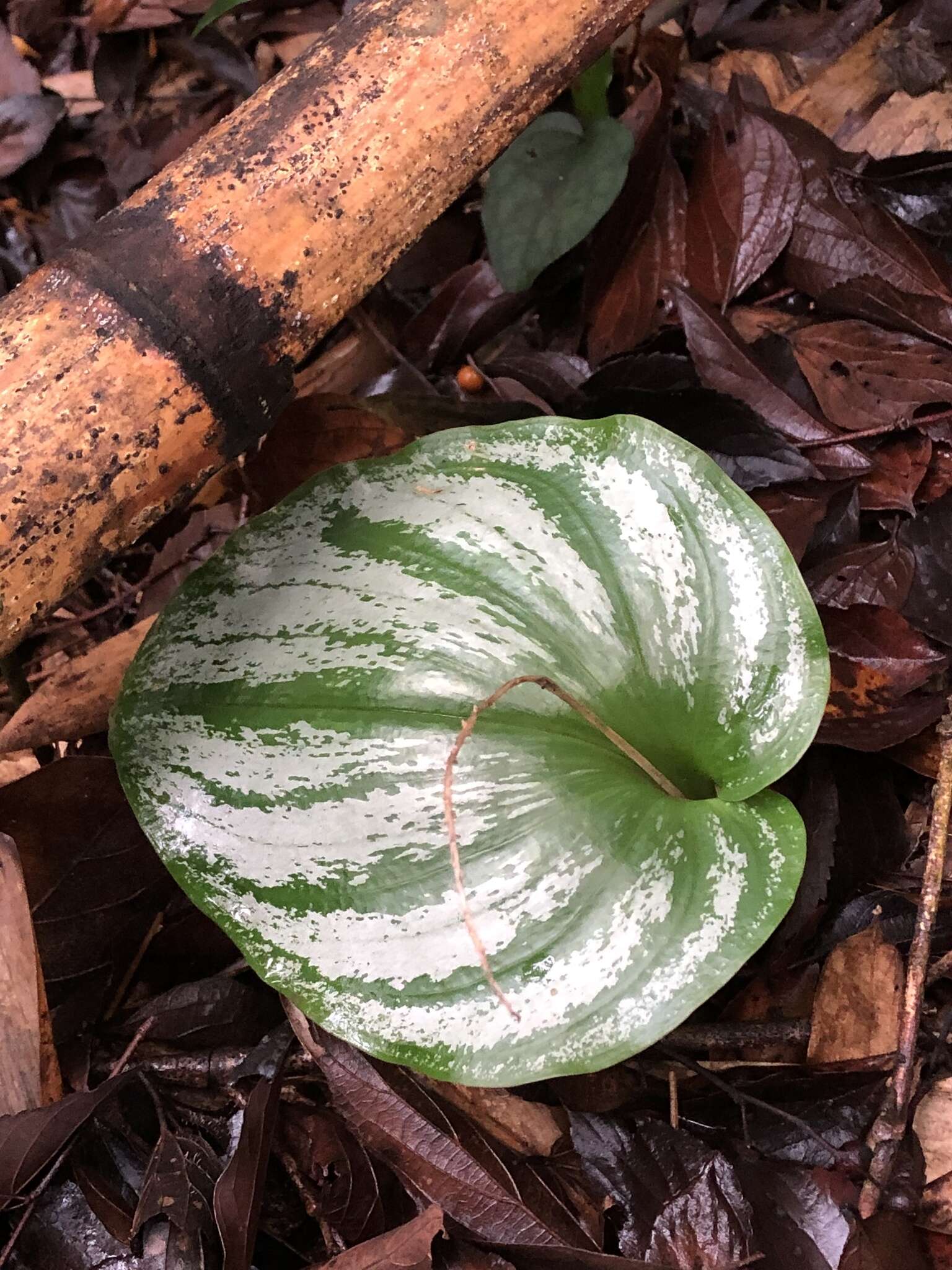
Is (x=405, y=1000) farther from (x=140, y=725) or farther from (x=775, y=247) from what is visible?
(x=775, y=247)

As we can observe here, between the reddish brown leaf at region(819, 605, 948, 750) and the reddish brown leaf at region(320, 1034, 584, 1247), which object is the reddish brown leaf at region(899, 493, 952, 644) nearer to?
the reddish brown leaf at region(819, 605, 948, 750)

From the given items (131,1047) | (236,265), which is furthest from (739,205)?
(131,1047)

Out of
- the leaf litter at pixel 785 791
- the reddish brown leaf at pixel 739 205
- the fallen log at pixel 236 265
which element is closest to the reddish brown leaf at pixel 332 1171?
the leaf litter at pixel 785 791

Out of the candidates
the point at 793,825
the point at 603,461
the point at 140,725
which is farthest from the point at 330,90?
the point at 793,825

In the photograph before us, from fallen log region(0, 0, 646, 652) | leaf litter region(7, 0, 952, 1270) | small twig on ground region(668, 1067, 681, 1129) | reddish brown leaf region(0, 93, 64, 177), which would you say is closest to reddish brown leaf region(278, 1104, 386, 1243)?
leaf litter region(7, 0, 952, 1270)

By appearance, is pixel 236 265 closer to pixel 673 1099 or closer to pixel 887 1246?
pixel 673 1099
